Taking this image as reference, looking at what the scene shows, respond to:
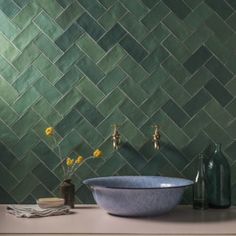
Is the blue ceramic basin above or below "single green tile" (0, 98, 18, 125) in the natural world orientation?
below

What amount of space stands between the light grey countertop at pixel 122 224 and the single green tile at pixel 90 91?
579mm

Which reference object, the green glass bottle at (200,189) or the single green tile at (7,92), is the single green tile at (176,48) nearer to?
the green glass bottle at (200,189)

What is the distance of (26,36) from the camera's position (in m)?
2.41

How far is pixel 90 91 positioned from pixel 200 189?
2.43 ft

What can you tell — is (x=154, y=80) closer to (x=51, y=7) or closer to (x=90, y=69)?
(x=90, y=69)

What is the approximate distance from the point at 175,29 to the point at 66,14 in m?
0.57

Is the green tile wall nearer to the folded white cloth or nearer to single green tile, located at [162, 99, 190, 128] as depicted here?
single green tile, located at [162, 99, 190, 128]

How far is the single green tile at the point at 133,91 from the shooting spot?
7.82 feet

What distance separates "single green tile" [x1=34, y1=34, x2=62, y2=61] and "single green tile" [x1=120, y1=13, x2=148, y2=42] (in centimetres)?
37

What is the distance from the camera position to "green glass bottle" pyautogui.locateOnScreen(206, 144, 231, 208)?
88.7 inches

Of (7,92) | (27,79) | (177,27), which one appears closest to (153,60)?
(177,27)

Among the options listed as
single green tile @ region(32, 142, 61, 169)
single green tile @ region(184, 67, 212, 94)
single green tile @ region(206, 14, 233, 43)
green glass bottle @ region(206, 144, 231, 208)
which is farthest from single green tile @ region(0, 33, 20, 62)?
green glass bottle @ region(206, 144, 231, 208)

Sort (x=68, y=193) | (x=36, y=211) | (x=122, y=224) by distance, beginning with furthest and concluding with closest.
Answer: (x=68, y=193)
(x=36, y=211)
(x=122, y=224)

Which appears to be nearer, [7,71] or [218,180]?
[218,180]
